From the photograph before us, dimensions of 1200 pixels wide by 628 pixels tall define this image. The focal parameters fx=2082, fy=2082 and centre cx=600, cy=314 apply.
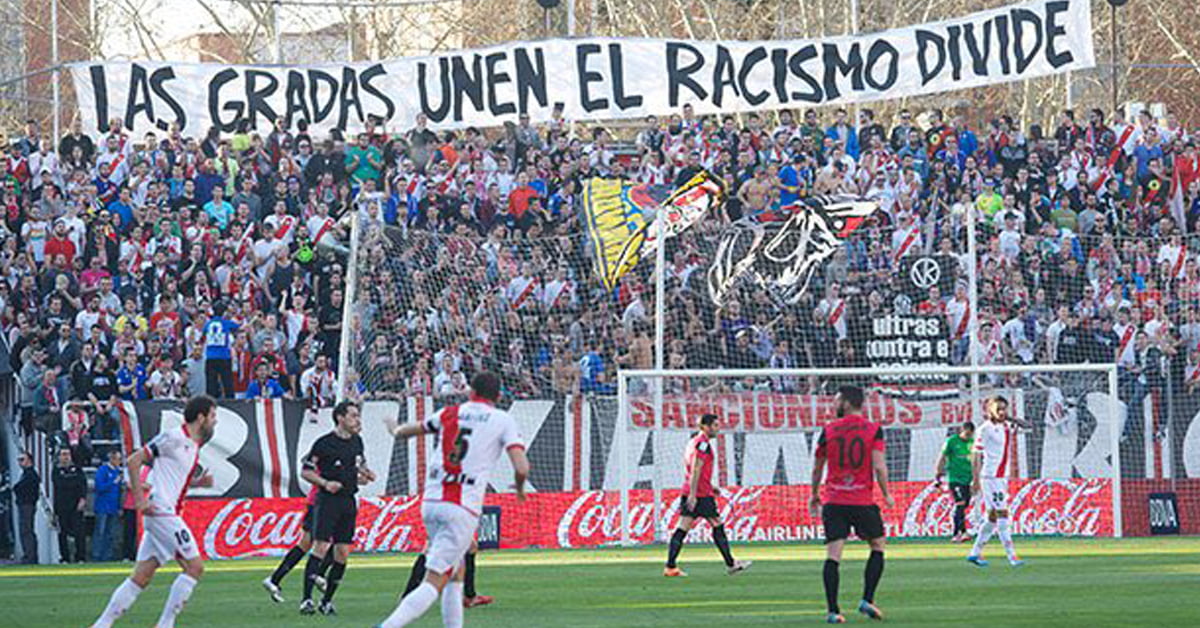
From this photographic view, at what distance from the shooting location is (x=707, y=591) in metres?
21.4

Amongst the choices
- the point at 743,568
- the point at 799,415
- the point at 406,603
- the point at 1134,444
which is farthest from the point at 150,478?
the point at 1134,444

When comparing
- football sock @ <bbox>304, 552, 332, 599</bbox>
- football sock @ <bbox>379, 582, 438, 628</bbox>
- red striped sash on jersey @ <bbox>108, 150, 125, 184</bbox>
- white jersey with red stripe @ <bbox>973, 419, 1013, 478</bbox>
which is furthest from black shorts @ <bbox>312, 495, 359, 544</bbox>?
red striped sash on jersey @ <bbox>108, 150, 125, 184</bbox>

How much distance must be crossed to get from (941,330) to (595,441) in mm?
5458

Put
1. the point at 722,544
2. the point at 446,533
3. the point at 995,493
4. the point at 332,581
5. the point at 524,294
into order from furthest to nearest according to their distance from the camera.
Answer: the point at 524,294, the point at 995,493, the point at 722,544, the point at 332,581, the point at 446,533

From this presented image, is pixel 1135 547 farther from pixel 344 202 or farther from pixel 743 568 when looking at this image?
pixel 344 202

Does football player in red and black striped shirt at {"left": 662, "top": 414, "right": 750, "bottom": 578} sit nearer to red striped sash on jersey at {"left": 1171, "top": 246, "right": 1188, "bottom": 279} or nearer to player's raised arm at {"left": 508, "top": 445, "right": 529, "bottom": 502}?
player's raised arm at {"left": 508, "top": 445, "right": 529, "bottom": 502}

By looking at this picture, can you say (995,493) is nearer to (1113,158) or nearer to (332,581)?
(332,581)

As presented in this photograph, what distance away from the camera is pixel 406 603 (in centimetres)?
1427

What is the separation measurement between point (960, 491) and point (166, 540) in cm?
1642

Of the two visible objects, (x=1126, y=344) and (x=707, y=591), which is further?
(x=1126, y=344)

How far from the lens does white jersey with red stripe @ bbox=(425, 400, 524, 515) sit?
14.9m

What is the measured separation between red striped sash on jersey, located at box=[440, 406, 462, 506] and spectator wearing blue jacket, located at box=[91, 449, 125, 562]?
16080 millimetres

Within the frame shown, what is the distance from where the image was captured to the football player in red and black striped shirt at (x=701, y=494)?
23812mm

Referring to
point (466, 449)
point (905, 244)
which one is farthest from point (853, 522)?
point (905, 244)
